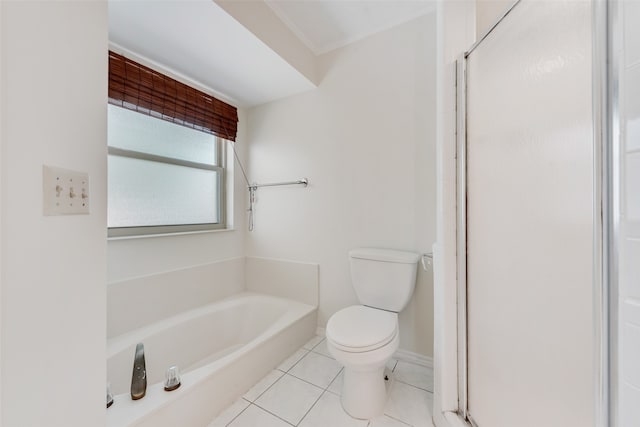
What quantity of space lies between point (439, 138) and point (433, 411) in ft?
4.42

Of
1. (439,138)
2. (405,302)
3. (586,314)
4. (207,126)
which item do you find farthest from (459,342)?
(207,126)

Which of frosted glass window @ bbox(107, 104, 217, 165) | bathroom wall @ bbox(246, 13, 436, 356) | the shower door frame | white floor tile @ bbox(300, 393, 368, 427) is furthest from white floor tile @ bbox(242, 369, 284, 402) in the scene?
frosted glass window @ bbox(107, 104, 217, 165)

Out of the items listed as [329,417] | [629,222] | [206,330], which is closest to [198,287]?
[206,330]

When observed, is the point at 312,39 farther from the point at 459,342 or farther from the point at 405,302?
the point at 459,342

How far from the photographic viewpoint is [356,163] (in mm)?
1754

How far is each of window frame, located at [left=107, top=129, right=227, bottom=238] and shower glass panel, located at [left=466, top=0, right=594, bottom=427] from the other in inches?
76.9

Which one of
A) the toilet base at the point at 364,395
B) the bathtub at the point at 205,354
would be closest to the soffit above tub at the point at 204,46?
the bathtub at the point at 205,354

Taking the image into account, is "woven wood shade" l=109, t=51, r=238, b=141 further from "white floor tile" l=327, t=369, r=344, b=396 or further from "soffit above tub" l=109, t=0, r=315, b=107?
"white floor tile" l=327, t=369, r=344, b=396

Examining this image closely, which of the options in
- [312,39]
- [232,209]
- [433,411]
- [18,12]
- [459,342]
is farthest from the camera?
[232,209]

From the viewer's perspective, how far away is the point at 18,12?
1.65ft

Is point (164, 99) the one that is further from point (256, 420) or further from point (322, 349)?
point (322, 349)

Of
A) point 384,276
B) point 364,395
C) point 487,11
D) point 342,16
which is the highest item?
point 342,16

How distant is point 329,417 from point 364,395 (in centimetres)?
20

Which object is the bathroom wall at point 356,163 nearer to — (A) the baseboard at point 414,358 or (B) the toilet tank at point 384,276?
(A) the baseboard at point 414,358
